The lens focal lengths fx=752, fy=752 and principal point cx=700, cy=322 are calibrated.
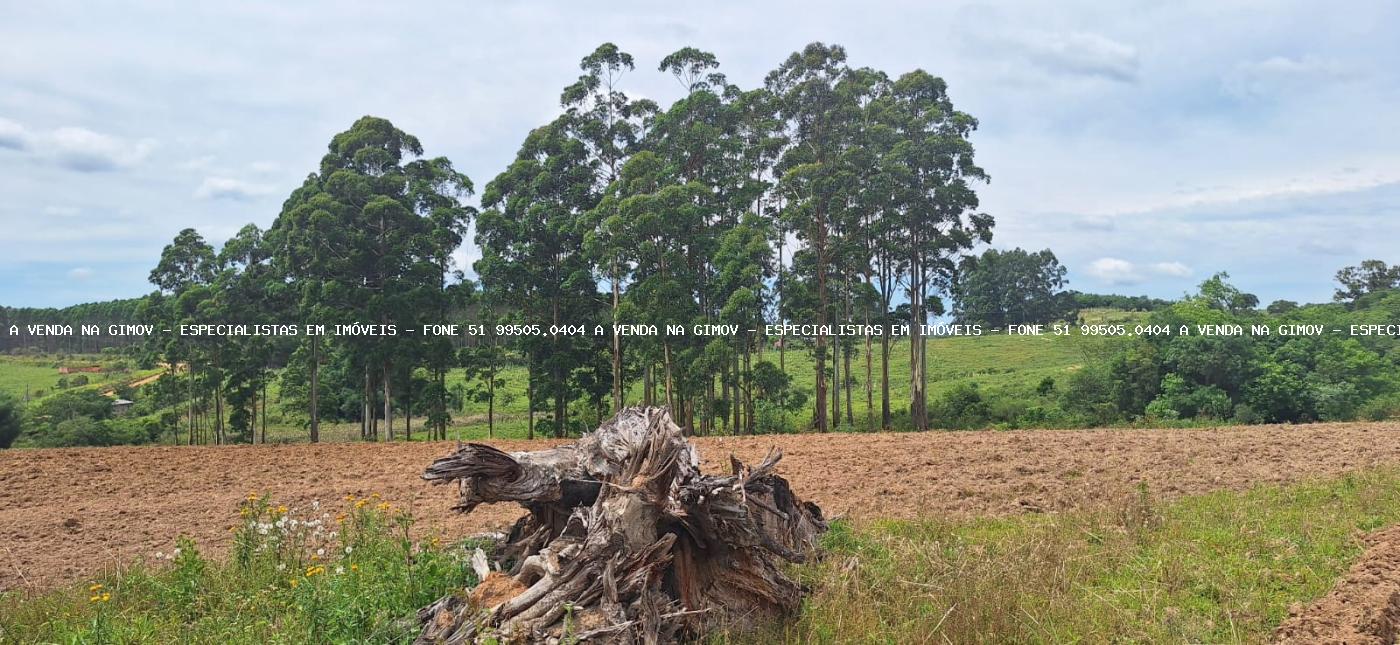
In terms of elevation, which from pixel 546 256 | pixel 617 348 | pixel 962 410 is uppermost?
pixel 546 256

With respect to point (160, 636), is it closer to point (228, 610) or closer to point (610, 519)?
point (228, 610)

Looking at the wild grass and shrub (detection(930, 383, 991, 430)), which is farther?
shrub (detection(930, 383, 991, 430))

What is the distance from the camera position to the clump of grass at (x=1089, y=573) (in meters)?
4.89

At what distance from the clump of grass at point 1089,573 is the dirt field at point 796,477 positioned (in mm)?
1390

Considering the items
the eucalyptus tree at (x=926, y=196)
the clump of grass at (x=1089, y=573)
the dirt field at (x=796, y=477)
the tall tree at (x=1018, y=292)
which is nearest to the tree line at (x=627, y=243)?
the eucalyptus tree at (x=926, y=196)

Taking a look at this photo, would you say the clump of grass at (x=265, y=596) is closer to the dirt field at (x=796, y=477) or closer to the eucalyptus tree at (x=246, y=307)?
the dirt field at (x=796, y=477)

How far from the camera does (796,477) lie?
12.2m

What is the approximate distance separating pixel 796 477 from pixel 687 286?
12.3 m

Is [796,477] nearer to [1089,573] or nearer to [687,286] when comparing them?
[1089,573]

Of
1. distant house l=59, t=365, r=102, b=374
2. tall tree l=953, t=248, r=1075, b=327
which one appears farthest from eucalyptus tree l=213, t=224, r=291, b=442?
tall tree l=953, t=248, r=1075, b=327

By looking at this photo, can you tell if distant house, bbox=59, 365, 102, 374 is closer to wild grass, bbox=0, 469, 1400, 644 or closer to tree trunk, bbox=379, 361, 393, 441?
tree trunk, bbox=379, 361, 393, 441

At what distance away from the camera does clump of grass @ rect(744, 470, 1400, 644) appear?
4895mm

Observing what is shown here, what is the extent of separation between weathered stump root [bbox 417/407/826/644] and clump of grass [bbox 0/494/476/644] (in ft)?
1.56

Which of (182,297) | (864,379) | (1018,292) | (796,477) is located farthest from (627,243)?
(1018,292)
